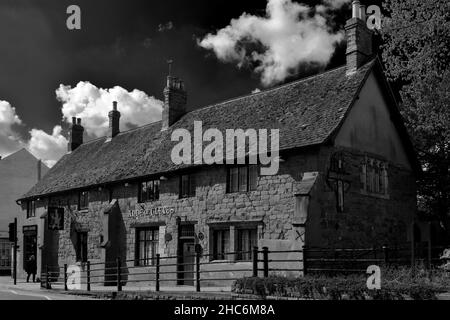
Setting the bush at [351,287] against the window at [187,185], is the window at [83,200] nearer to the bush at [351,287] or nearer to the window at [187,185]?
the window at [187,185]

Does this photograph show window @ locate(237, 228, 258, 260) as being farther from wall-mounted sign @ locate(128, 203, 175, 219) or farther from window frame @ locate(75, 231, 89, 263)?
window frame @ locate(75, 231, 89, 263)

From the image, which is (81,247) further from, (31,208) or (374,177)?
(374,177)

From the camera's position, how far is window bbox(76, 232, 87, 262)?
105 feet

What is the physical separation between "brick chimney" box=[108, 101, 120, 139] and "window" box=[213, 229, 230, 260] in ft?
49.9

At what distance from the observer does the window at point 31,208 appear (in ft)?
123

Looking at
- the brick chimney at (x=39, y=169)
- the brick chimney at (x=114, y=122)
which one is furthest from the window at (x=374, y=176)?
the brick chimney at (x=39, y=169)

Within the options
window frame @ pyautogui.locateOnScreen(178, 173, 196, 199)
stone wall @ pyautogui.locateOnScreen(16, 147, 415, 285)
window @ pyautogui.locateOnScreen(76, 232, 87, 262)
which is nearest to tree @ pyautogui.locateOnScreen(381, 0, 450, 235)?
stone wall @ pyautogui.locateOnScreen(16, 147, 415, 285)

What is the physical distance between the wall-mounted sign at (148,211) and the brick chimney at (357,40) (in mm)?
9741

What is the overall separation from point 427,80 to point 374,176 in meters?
5.42

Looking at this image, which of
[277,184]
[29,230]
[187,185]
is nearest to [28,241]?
[29,230]

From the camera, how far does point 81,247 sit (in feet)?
106
